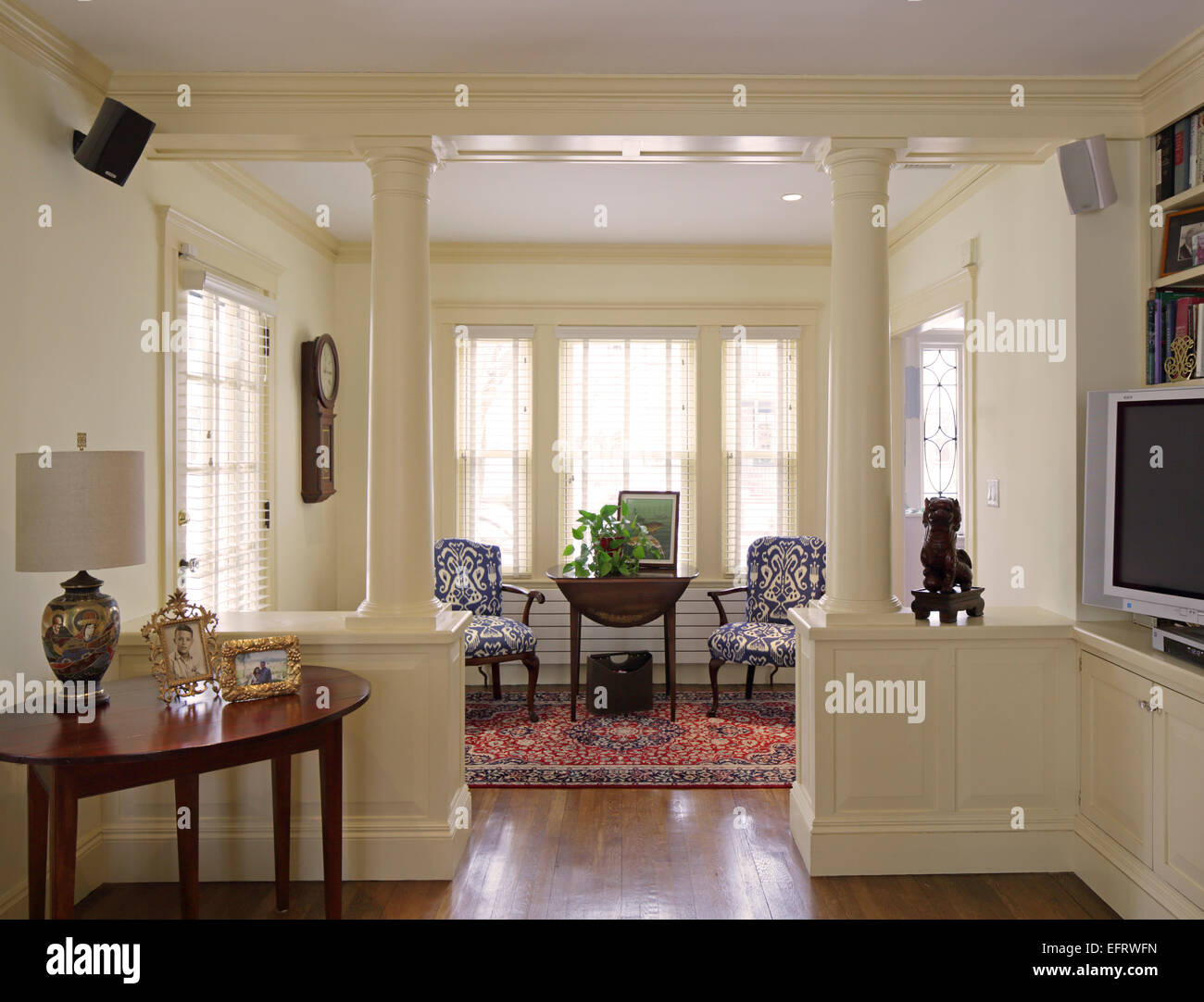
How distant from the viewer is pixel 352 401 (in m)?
5.29

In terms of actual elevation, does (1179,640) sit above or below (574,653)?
above

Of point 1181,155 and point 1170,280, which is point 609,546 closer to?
point 1170,280

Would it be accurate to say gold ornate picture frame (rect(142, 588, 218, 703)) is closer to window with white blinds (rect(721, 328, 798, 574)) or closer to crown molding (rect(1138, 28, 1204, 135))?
crown molding (rect(1138, 28, 1204, 135))

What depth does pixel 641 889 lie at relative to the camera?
8.87 feet

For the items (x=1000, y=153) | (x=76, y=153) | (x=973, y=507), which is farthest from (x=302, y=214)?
(x=973, y=507)

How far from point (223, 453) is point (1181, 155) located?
3.83m

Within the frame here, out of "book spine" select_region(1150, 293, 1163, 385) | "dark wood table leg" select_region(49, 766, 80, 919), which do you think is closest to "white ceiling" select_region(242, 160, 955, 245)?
"book spine" select_region(1150, 293, 1163, 385)

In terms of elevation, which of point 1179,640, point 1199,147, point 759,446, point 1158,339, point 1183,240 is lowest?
point 1179,640

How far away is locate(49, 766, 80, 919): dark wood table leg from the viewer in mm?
1861

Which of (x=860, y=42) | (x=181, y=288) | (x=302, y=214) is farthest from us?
(x=302, y=214)

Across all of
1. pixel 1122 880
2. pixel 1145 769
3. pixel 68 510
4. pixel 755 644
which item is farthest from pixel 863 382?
pixel 68 510

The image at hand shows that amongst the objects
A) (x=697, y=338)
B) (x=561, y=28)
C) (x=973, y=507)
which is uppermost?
(x=561, y=28)
